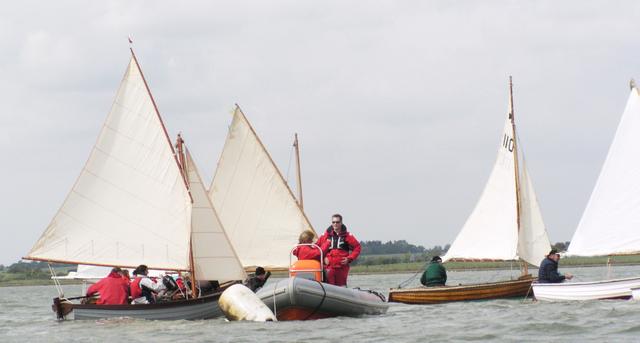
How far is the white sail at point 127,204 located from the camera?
1318 inches

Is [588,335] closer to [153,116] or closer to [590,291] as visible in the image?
[590,291]

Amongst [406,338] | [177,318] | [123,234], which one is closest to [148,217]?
[123,234]

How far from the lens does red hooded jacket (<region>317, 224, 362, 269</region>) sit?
3028 cm

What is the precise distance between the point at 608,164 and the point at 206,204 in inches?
456

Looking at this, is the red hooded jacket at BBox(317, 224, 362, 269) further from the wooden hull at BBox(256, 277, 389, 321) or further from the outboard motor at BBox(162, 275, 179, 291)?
the outboard motor at BBox(162, 275, 179, 291)

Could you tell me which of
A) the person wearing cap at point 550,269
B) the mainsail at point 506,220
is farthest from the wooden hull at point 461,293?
the person wearing cap at point 550,269

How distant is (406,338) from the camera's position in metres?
25.8

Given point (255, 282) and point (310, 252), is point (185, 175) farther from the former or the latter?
point (310, 252)

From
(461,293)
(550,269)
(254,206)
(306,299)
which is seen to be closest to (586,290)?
(550,269)

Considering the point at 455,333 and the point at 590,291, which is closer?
the point at 455,333

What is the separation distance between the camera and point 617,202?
3372 cm

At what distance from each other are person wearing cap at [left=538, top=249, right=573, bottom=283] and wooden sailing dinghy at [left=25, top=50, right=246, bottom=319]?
877 centimetres

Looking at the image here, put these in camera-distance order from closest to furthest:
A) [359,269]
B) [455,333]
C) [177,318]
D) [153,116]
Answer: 1. [455,333]
2. [177,318]
3. [153,116]
4. [359,269]

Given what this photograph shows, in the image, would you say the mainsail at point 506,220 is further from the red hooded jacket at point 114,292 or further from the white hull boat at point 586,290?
the red hooded jacket at point 114,292
